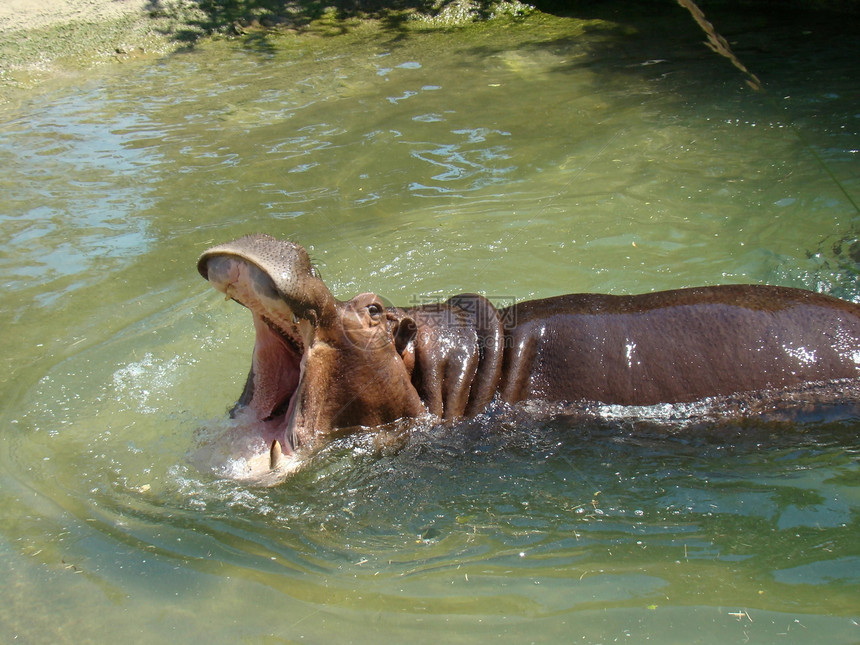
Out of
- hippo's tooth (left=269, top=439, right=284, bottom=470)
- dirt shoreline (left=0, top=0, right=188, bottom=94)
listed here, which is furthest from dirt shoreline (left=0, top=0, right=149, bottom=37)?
hippo's tooth (left=269, top=439, right=284, bottom=470)

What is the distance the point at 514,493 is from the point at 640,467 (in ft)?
2.19

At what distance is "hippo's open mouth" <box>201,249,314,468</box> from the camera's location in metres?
3.55

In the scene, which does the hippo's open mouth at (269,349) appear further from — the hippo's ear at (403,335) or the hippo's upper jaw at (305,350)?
the hippo's ear at (403,335)

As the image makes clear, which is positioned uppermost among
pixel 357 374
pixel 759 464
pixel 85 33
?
pixel 85 33

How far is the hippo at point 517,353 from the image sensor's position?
3.86 metres

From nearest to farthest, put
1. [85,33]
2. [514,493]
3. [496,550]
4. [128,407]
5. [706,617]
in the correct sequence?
1. [706,617]
2. [496,550]
3. [514,493]
4. [128,407]
5. [85,33]

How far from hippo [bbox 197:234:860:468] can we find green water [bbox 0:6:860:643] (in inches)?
8.8

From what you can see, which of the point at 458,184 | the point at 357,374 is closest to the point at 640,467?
the point at 357,374

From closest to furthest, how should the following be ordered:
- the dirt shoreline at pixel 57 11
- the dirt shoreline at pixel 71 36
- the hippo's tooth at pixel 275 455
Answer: the hippo's tooth at pixel 275 455 < the dirt shoreline at pixel 71 36 < the dirt shoreline at pixel 57 11

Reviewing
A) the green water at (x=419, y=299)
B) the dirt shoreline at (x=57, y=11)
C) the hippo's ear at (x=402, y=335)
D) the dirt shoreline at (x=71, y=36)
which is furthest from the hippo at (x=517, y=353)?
the dirt shoreline at (x=57, y=11)

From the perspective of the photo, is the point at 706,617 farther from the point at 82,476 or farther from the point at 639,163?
the point at 639,163

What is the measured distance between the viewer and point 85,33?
41.0ft

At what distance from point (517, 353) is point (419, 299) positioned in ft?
7.08

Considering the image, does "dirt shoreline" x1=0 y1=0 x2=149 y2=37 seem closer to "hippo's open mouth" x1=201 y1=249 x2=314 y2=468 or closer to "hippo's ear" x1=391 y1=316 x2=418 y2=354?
"hippo's open mouth" x1=201 y1=249 x2=314 y2=468
